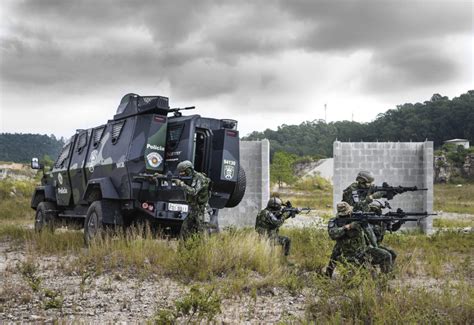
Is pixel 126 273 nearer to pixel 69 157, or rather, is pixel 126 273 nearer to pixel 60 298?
pixel 60 298

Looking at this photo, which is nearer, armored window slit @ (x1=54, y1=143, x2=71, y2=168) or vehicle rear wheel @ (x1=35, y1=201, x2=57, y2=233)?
vehicle rear wheel @ (x1=35, y1=201, x2=57, y2=233)

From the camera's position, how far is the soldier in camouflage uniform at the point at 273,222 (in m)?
9.38

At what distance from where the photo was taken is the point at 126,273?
770 cm

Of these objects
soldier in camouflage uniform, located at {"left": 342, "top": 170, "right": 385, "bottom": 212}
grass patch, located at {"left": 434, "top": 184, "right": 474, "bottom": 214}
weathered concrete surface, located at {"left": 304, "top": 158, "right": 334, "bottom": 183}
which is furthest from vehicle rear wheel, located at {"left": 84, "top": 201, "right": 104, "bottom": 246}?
weathered concrete surface, located at {"left": 304, "top": 158, "right": 334, "bottom": 183}

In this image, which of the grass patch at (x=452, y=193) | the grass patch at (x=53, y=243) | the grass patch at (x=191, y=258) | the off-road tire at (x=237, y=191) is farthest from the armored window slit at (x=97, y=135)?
the grass patch at (x=452, y=193)

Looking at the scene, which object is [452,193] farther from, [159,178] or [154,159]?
[159,178]

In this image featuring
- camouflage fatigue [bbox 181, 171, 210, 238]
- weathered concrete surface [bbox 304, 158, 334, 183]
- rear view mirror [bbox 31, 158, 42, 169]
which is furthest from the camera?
weathered concrete surface [bbox 304, 158, 334, 183]

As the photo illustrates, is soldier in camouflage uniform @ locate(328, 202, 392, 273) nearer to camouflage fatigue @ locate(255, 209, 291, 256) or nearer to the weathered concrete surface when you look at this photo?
camouflage fatigue @ locate(255, 209, 291, 256)

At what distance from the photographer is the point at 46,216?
12469 mm

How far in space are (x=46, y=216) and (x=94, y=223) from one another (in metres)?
3.08

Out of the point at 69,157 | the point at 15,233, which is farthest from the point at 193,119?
the point at 15,233

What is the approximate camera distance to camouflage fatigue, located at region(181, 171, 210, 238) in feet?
27.5

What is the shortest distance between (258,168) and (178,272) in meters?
7.32

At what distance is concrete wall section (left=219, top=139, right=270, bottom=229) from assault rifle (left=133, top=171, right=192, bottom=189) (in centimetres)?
553
